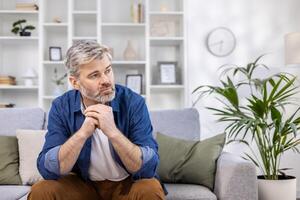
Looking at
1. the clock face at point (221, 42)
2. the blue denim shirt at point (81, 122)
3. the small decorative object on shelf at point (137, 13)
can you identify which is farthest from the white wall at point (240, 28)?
the blue denim shirt at point (81, 122)

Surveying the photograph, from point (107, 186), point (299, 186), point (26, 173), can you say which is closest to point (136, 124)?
point (107, 186)

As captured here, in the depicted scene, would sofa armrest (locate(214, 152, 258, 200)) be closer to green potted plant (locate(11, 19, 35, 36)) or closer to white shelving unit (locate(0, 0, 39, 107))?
white shelving unit (locate(0, 0, 39, 107))

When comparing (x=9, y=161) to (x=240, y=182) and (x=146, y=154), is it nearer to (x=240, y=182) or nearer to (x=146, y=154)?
(x=146, y=154)

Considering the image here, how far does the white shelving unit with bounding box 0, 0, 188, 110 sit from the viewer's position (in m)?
4.27

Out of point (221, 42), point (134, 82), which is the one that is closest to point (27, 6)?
point (134, 82)

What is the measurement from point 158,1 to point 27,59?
151cm

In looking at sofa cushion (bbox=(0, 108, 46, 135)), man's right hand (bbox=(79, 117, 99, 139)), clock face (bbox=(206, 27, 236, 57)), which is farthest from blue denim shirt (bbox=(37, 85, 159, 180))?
clock face (bbox=(206, 27, 236, 57))

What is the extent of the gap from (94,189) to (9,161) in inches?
38.4

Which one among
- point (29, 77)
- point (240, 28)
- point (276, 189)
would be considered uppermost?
point (240, 28)

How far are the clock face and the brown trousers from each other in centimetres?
260

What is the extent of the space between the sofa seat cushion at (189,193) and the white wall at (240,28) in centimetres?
193

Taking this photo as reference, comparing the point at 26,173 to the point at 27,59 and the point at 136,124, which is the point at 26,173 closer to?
the point at 136,124

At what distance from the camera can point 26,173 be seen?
8.51 ft

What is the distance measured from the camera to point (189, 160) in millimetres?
2537
